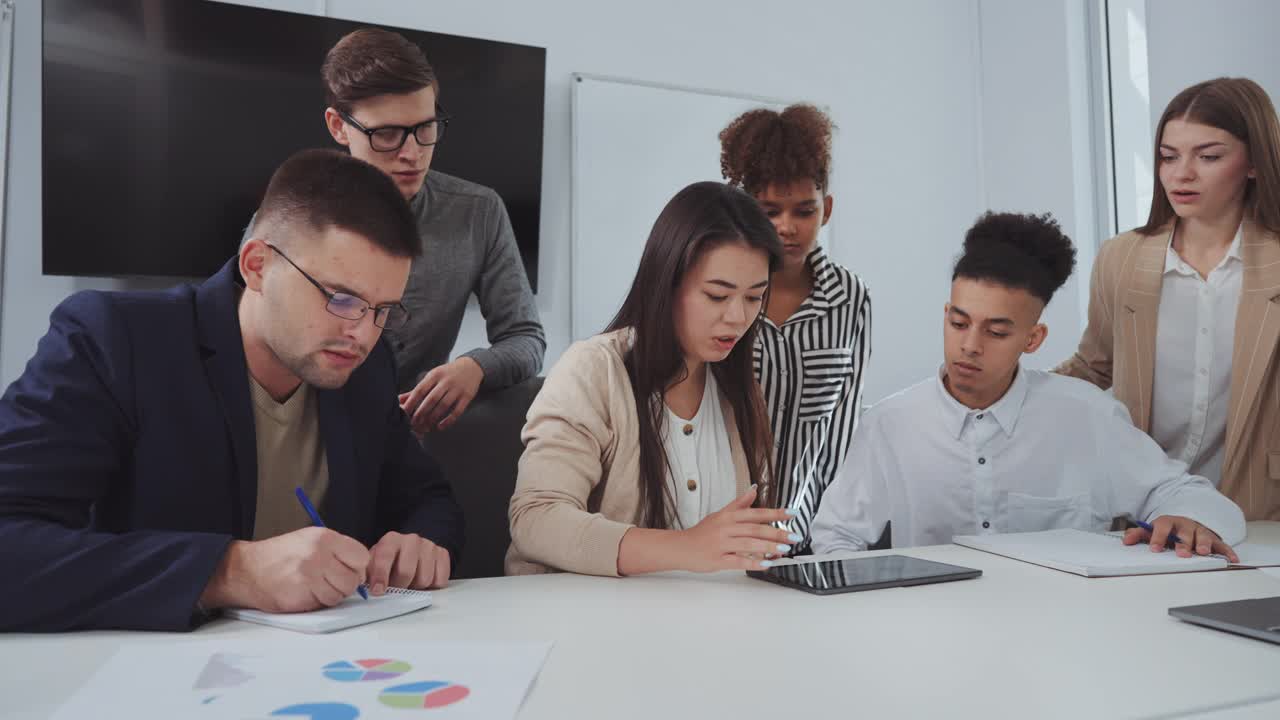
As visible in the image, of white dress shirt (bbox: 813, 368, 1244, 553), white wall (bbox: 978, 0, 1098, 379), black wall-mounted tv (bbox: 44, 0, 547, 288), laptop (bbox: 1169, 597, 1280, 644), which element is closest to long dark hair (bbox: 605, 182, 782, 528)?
white dress shirt (bbox: 813, 368, 1244, 553)

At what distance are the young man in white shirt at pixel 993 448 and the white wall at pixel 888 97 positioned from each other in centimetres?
185

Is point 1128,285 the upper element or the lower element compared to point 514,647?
upper

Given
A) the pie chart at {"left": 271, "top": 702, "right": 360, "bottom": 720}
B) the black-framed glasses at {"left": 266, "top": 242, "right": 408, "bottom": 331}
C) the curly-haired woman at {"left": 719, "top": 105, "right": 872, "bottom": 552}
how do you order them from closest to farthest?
the pie chart at {"left": 271, "top": 702, "right": 360, "bottom": 720}, the black-framed glasses at {"left": 266, "top": 242, "right": 408, "bottom": 331}, the curly-haired woman at {"left": 719, "top": 105, "right": 872, "bottom": 552}

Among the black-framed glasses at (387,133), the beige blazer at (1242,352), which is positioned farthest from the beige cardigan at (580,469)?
the beige blazer at (1242,352)

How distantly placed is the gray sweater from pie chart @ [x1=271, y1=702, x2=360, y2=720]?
1302 mm

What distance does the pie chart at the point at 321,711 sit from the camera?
686 millimetres

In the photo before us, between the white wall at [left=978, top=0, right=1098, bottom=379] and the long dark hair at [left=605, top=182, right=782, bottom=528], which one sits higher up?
the white wall at [left=978, top=0, right=1098, bottom=379]

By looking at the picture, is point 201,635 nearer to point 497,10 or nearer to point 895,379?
point 497,10

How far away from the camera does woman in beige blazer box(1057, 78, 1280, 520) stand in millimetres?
1811

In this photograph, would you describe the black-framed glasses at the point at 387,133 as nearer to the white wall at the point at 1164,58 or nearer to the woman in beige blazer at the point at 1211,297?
the woman in beige blazer at the point at 1211,297

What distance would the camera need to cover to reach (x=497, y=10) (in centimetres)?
335

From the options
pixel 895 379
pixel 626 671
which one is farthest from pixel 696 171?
pixel 626 671

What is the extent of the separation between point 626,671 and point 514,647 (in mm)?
115

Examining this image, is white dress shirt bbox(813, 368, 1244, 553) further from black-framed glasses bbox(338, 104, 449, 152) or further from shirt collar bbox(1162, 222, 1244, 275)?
black-framed glasses bbox(338, 104, 449, 152)
